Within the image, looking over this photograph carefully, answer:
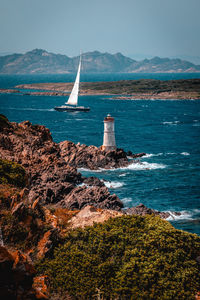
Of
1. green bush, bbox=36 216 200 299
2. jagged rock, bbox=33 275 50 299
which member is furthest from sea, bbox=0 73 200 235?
jagged rock, bbox=33 275 50 299

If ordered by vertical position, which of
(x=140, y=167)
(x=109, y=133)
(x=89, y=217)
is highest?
(x=109, y=133)

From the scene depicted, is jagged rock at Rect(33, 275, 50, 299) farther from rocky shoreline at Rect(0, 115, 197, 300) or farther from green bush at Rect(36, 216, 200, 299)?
green bush at Rect(36, 216, 200, 299)

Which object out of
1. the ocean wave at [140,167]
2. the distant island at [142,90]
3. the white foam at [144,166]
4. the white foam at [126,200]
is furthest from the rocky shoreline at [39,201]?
the distant island at [142,90]

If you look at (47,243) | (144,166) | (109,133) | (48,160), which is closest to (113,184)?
(48,160)

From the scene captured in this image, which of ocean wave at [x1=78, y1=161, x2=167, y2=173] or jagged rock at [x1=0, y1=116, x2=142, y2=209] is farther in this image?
ocean wave at [x1=78, y1=161, x2=167, y2=173]

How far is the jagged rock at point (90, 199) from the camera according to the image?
3141 centimetres

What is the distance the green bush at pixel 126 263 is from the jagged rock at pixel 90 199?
14089 millimetres

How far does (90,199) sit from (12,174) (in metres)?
8.13

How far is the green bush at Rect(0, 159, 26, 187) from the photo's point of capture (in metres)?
26.3

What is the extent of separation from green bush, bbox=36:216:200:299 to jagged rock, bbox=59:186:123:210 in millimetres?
14089

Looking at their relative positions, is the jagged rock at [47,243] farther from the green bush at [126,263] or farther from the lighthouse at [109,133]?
the lighthouse at [109,133]

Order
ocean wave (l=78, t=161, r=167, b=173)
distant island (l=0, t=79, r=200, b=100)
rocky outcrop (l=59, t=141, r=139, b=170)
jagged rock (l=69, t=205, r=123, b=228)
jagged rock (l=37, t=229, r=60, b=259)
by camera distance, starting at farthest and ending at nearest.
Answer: distant island (l=0, t=79, r=200, b=100) < rocky outcrop (l=59, t=141, r=139, b=170) < ocean wave (l=78, t=161, r=167, b=173) < jagged rock (l=69, t=205, r=123, b=228) < jagged rock (l=37, t=229, r=60, b=259)

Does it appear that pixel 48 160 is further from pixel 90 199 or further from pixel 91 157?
pixel 91 157

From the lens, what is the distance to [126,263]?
585 inches
